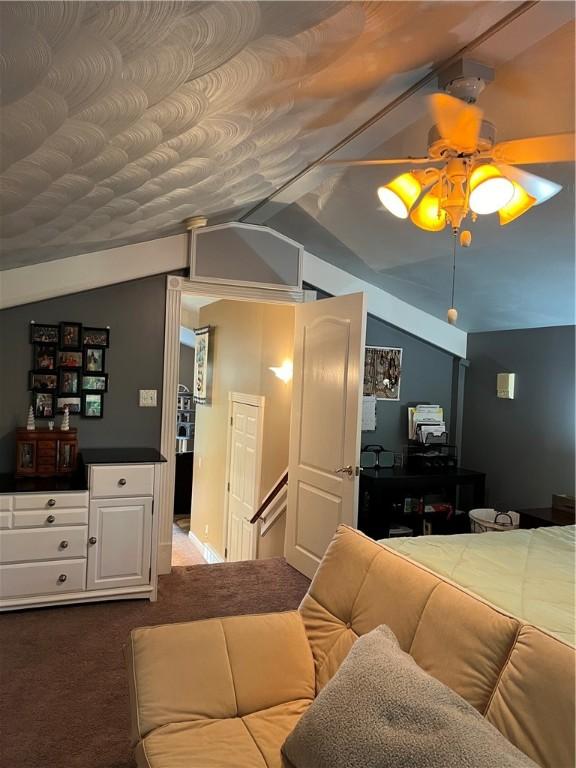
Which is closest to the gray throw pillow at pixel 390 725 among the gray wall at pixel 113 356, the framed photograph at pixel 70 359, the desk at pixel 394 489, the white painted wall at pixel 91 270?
the desk at pixel 394 489

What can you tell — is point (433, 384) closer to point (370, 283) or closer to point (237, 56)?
point (370, 283)

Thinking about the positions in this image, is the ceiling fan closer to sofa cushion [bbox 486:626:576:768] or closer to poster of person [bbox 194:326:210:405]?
sofa cushion [bbox 486:626:576:768]

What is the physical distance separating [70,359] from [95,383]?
223 mm

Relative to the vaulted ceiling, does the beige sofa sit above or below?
below

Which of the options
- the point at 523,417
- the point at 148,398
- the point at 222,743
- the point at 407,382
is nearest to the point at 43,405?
the point at 148,398

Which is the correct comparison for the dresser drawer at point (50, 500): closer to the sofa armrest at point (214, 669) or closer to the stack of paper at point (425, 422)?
the sofa armrest at point (214, 669)

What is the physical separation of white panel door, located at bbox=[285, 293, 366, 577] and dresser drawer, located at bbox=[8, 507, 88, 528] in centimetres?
154

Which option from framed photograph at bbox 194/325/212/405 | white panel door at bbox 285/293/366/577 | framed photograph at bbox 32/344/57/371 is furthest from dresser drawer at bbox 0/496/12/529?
framed photograph at bbox 194/325/212/405

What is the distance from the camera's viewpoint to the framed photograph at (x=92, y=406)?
3854 millimetres

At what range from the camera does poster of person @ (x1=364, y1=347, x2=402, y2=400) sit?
4.68 meters

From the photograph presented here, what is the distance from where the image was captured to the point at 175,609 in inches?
138

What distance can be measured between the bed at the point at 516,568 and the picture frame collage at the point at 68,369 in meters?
2.38

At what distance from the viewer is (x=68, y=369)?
380 centimetres

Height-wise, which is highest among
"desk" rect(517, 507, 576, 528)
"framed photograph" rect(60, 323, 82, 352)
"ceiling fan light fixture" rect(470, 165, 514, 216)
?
"ceiling fan light fixture" rect(470, 165, 514, 216)
